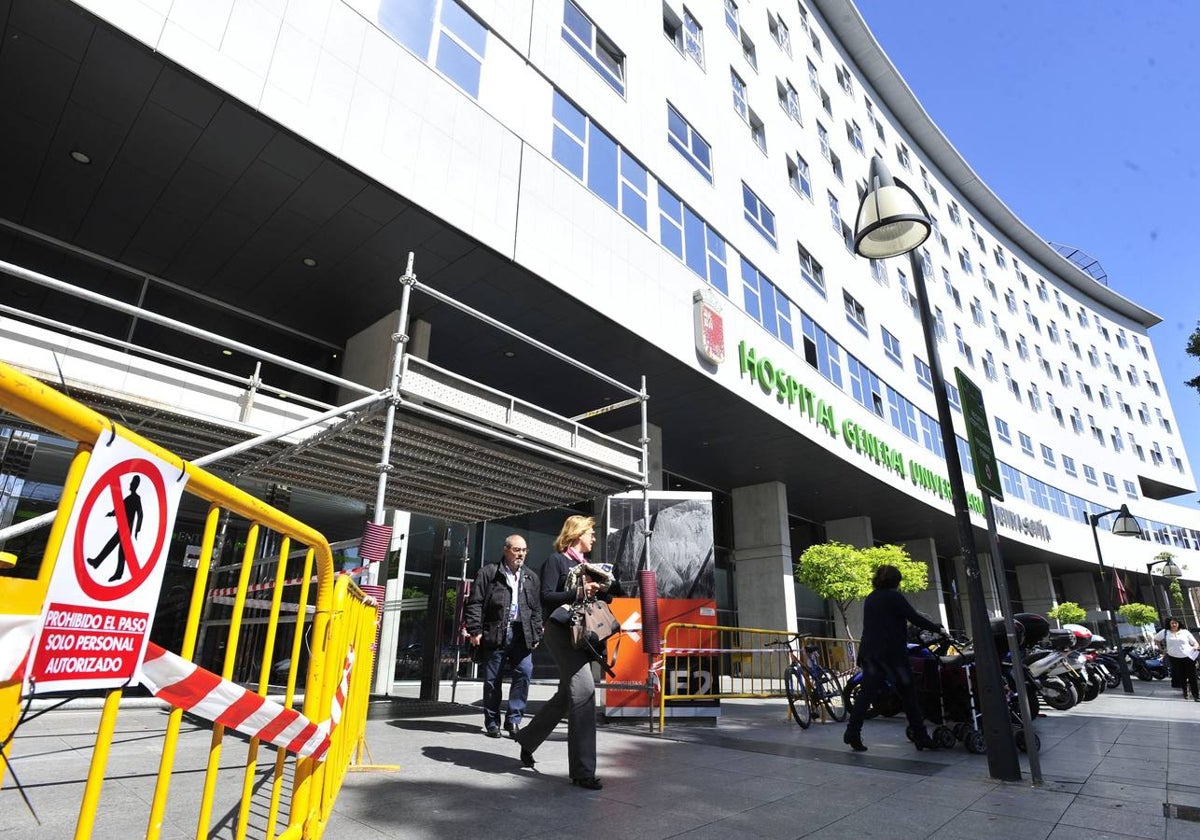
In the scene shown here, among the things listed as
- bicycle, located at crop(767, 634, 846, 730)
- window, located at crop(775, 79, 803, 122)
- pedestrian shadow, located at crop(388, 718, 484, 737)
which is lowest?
pedestrian shadow, located at crop(388, 718, 484, 737)

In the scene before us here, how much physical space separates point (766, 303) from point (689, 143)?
449 centimetres

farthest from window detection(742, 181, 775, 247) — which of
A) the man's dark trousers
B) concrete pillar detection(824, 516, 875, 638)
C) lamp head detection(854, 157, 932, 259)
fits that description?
the man's dark trousers

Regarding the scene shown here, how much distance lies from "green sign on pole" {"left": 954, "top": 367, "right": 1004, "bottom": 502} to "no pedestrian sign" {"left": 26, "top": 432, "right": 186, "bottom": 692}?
6.29 m

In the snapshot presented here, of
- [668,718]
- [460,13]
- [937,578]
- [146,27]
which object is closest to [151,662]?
[146,27]

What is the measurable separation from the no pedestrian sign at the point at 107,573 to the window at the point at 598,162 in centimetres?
1090

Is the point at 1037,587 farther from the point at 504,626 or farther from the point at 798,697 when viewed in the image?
the point at 504,626

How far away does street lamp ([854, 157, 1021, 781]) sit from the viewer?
17.3 ft

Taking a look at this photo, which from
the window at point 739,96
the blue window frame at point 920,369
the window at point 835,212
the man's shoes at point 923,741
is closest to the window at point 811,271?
the window at point 835,212

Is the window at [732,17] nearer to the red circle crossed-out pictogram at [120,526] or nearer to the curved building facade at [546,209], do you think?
the curved building facade at [546,209]

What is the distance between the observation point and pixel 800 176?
22609mm

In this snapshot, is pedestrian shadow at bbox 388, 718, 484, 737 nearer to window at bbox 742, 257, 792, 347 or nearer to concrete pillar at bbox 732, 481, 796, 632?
window at bbox 742, 257, 792, 347

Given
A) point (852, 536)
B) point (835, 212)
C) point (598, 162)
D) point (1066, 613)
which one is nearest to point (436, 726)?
point (598, 162)

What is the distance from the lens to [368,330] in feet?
38.3

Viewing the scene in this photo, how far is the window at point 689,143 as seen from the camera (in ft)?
51.1
